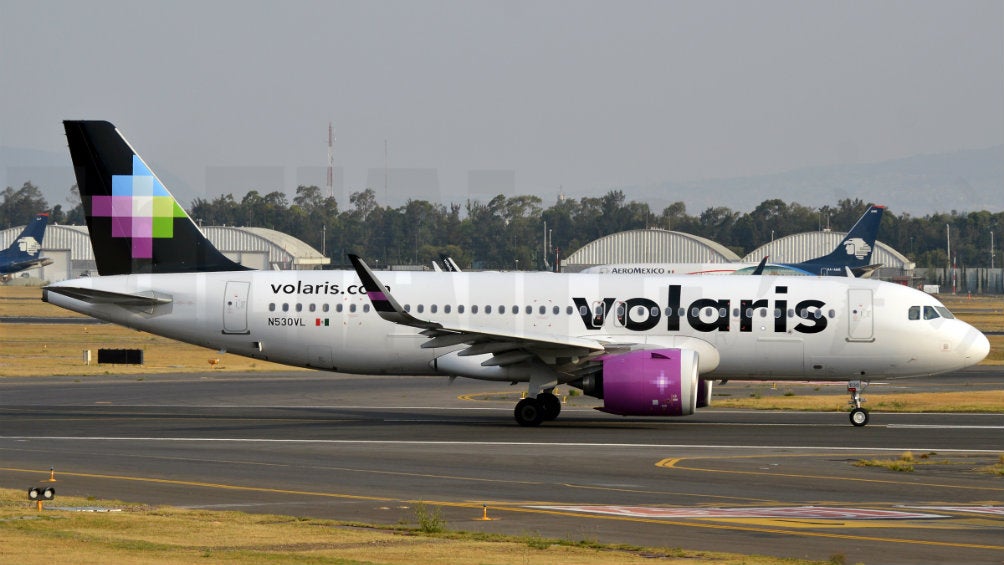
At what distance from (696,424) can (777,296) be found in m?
3.97

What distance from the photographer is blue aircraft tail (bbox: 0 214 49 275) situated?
14512 centimetres

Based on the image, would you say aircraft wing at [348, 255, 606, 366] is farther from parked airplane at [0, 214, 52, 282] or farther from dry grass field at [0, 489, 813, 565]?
parked airplane at [0, 214, 52, 282]

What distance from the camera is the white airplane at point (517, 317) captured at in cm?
3228

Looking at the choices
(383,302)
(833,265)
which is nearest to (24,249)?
(833,265)

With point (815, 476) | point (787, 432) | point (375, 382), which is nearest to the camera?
point (815, 476)

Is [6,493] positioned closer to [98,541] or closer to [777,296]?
[98,541]

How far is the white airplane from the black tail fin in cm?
4

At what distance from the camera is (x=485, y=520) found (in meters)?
17.9

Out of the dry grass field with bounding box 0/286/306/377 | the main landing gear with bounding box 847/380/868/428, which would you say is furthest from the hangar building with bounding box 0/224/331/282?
the main landing gear with bounding box 847/380/868/428

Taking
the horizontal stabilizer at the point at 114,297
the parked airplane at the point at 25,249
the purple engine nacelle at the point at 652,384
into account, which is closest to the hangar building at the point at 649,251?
the parked airplane at the point at 25,249

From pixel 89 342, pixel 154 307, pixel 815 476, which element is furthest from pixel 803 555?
pixel 89 342

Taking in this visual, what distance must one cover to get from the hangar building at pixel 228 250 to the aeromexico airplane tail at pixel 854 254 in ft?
179

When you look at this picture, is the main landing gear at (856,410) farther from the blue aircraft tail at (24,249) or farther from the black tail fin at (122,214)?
the blue aircraft tail at (24,249)

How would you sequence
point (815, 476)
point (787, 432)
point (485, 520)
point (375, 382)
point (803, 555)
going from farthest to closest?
point (375, 382)
point (787, 432)
point (815, 476)
point (485, 520)
point (803, 555)
